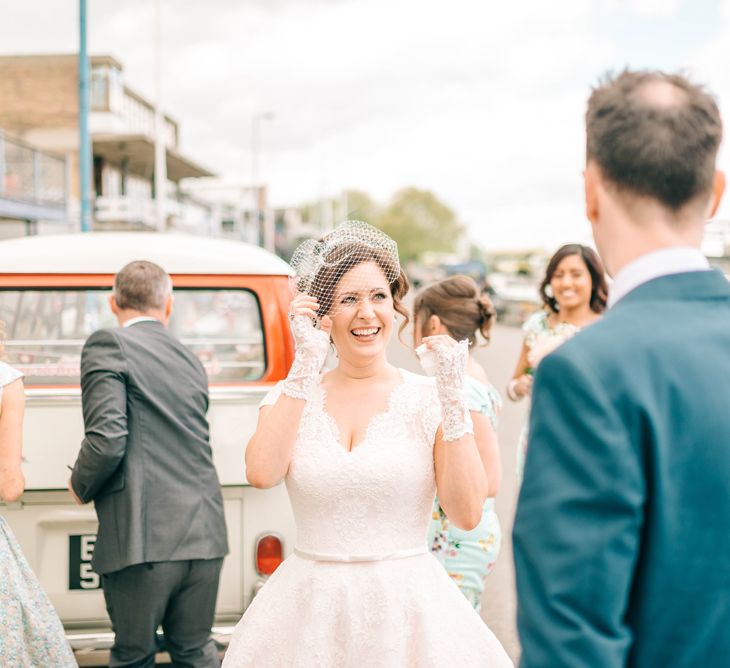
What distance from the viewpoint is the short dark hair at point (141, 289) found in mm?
3775

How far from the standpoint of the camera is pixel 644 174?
1.50 m

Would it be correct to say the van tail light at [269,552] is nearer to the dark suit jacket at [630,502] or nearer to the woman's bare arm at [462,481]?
the woman's bare arm at [462,481]

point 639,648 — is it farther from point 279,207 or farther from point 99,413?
point 279,207

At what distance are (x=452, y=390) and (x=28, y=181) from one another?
25.0m

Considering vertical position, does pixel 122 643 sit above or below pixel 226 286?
below

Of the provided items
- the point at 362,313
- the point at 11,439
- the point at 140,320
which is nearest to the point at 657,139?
the point at 362,313

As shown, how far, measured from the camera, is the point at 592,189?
158 centimetres

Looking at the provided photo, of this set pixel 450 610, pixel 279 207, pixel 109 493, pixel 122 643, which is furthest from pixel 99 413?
pixel 279 207

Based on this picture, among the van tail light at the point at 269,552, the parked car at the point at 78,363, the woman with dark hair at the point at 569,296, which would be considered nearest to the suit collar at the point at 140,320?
the parked car at the point at 78,363

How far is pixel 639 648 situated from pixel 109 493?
2.57 m

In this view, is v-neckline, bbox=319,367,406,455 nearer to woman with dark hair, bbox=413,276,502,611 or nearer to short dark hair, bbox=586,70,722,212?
woman with dark hair, bbox=413,276,502,611

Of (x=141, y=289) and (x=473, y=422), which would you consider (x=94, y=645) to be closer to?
(x=141, y=289)

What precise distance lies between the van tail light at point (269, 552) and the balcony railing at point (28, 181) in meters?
20.3

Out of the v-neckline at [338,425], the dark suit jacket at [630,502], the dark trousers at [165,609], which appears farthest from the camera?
the dark trousers at [165,609]
